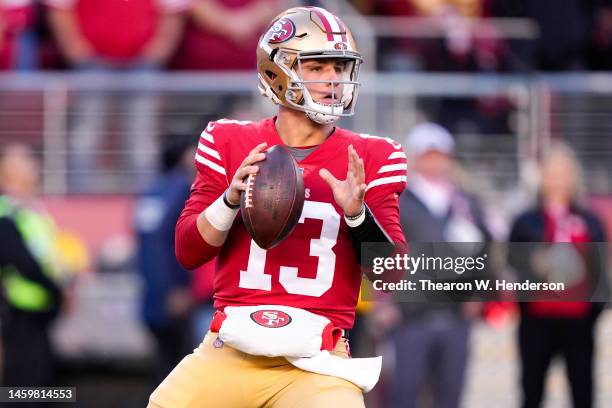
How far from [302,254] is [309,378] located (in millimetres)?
382

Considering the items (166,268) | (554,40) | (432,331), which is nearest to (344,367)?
(432,331)

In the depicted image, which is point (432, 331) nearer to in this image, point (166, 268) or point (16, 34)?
point (166, 268)

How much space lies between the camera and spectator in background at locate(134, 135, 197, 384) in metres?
7.61

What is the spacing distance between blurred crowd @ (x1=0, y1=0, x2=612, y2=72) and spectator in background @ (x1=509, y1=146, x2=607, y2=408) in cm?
224

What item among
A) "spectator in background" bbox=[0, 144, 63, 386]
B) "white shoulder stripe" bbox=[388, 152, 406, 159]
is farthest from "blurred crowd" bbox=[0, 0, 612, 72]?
"white shoulder stripe" bbox=[388, 152, 406, 159]

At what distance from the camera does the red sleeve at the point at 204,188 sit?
4133 millimetres

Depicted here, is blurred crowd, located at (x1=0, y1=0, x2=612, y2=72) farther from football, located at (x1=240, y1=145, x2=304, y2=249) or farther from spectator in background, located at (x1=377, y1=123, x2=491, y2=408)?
football, located at (x1=240, y1=145, x2=304, y2=249)

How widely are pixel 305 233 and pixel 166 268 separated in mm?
3664

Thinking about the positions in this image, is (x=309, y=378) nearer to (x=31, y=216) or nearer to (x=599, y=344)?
(x=31, y=216)

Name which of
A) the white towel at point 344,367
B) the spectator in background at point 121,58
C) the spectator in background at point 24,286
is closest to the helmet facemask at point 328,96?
the white towel at point 344,367

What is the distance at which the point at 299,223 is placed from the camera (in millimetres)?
4082

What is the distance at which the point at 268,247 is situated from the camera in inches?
154

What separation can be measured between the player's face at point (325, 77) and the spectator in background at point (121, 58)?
4762 millimetres

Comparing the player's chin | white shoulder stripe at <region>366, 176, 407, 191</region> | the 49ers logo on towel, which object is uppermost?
the player's chin
